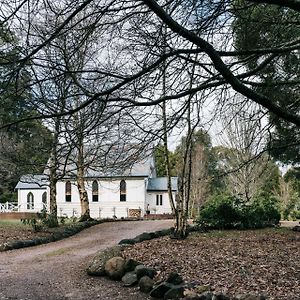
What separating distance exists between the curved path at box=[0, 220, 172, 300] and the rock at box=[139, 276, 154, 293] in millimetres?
113

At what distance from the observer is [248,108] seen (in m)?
8.27

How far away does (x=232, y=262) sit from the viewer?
8250mm

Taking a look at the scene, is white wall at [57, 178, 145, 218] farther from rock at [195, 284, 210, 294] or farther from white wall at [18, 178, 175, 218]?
rock at [195, 284, 210, 294]

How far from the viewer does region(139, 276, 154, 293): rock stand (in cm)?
687

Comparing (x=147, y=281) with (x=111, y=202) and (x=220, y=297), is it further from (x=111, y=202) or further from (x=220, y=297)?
(x=111, y=202)

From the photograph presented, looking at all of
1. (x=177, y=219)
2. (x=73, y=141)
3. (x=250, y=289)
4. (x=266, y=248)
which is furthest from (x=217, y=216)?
(x=73, y=141)

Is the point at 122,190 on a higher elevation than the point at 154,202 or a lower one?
higher

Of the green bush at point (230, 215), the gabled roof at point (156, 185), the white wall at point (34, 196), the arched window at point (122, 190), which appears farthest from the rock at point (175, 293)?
the white wall at point (34, 196)

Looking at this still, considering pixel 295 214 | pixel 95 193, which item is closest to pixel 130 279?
pixel 295 214

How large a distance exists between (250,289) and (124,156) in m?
3.65

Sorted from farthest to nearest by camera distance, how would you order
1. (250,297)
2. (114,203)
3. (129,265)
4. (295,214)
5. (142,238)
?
(114,203) → (295,214) → (142,238) → (129,265) → (250,297)

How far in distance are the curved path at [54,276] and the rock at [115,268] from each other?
15 centimetres

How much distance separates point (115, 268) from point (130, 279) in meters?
0.63

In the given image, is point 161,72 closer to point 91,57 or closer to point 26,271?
point 91,57
